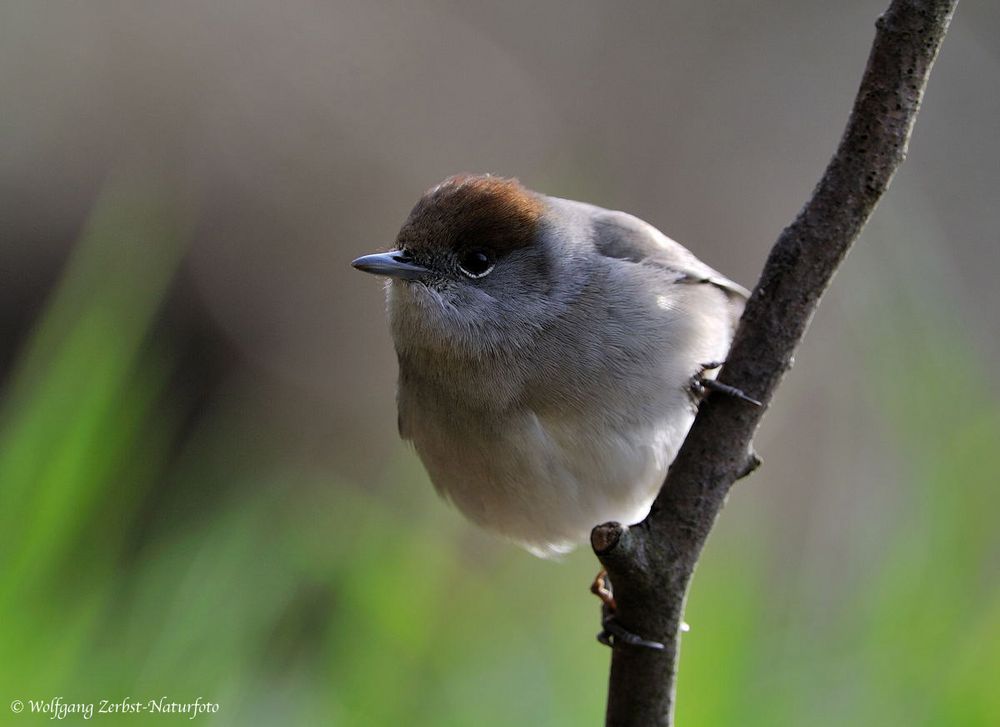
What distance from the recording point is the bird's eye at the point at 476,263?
9.26 feet

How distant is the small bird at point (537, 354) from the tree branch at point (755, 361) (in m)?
0.59

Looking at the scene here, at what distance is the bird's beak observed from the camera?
268cm

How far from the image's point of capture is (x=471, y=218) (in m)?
2.81

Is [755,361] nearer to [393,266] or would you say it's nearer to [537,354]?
[537,354]

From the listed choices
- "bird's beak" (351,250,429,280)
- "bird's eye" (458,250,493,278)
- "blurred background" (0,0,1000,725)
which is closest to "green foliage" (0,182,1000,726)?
"blurred background" (0,0,1000,725)

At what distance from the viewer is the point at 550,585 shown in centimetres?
367

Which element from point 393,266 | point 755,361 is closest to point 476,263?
point 393,266

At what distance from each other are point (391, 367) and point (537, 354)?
3594 millimetres

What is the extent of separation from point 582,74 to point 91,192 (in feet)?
10.0

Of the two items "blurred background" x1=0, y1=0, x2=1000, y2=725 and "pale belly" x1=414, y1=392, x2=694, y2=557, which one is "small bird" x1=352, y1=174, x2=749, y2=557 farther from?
"blurred background" x1=0, y1=0, x2=1000, y2=725

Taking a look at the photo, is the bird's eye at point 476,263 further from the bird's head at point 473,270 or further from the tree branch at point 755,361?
the tree branch at point 755,361

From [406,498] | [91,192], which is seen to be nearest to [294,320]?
[91,192]

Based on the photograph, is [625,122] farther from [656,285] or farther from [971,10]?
[656,285]

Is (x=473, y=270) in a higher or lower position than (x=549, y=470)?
higher
